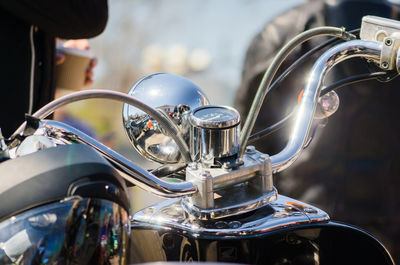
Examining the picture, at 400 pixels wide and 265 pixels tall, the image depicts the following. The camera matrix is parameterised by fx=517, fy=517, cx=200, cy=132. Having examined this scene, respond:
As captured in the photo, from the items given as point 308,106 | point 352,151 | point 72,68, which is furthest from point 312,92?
point 352,151

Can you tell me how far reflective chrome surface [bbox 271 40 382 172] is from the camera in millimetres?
893

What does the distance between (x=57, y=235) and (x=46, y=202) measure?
0.04m

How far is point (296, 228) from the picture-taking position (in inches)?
32.0

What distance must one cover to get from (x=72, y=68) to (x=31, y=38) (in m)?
0.40

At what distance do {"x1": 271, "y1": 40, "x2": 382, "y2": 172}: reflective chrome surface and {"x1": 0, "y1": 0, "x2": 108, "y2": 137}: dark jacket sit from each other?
1.04m

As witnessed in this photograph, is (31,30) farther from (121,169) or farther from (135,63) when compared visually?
(135,63)

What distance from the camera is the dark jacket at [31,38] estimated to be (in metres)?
1.70

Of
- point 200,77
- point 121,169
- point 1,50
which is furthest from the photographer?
point 200,77

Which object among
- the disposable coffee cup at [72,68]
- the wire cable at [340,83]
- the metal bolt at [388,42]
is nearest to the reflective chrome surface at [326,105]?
the wire cable at [340,83]

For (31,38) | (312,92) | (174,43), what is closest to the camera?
(312,92)

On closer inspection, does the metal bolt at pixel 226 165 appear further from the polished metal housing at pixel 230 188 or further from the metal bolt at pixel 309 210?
the metal bolt at pixel 309 210

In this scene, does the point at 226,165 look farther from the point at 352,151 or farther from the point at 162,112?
the point at 352,151

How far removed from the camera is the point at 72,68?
2.21 m

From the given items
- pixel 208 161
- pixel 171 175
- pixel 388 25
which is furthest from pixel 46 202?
pixel 388 25
